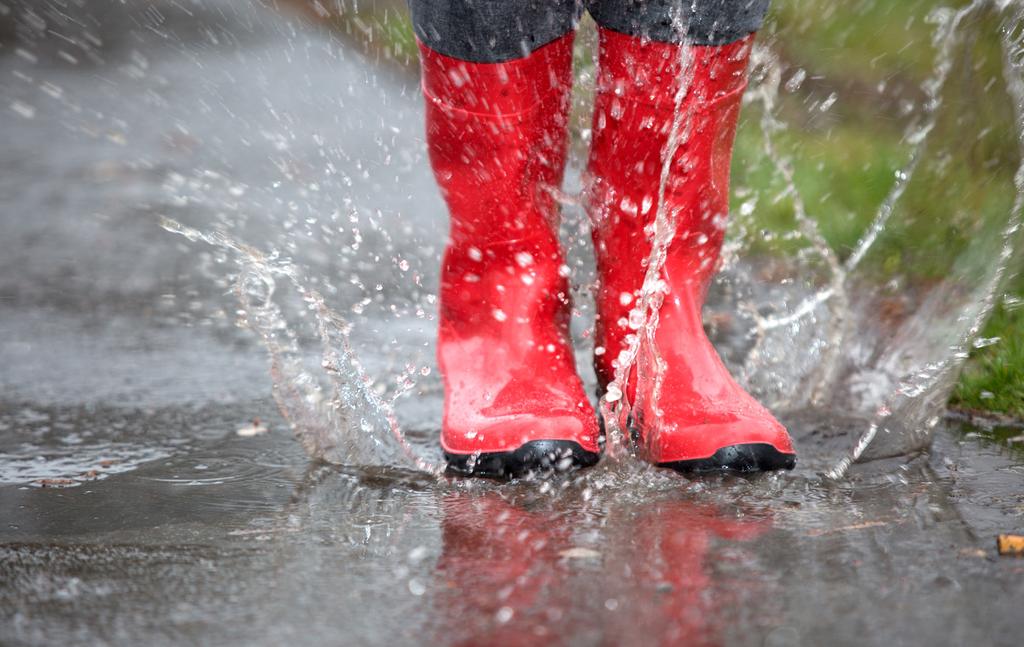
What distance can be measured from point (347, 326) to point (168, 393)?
0.45 metres

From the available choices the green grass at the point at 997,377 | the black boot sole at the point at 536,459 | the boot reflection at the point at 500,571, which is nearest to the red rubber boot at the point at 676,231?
the black boot sole at the point at 536,459

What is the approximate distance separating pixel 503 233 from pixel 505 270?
0.21ft

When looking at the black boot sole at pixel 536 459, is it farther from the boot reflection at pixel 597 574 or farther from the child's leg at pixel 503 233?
the boot reflection at pixel 597 574

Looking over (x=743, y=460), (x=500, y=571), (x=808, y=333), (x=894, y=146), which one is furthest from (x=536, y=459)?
(x=894, y=146)

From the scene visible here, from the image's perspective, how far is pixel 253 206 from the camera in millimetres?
3672

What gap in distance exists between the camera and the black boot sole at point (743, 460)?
1636 mm

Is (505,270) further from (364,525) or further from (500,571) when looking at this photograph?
(500,571)

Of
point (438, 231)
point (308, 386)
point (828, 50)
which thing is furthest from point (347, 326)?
point (828, 50)

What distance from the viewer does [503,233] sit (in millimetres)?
1789

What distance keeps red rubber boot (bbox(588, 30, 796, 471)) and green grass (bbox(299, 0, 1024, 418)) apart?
53 cm

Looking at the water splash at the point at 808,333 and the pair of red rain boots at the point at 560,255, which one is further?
the water splash at the point at 808,333

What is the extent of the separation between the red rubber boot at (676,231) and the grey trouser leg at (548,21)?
2 cm

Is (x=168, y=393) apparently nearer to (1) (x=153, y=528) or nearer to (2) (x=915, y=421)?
(1) (x=153, y=528)

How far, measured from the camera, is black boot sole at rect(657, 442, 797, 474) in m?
1.64
